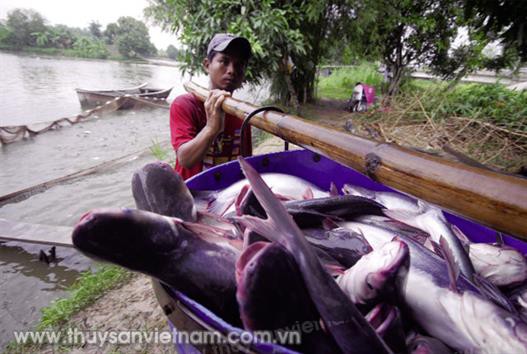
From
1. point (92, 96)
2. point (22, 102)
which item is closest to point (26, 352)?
point (92, 96)

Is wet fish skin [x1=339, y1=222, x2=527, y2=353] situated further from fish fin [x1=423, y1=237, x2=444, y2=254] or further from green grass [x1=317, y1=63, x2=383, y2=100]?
green grass [x1=317, y1=63, x2=383, y2=100]

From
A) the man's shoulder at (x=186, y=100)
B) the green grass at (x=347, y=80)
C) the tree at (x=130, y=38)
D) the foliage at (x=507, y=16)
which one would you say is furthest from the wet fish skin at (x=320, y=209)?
the tree at (x=130, y=38)

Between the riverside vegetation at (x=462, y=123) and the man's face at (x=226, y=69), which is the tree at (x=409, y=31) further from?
the man's face at (x=226, y=69)

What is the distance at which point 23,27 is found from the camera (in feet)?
176

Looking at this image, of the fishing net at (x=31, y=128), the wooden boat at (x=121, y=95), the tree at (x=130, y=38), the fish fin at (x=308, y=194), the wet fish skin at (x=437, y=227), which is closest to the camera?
the wet fish skin at (x=437, y=227)

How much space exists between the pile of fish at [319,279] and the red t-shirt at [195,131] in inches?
46.4

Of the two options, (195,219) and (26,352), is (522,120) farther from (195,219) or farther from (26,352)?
(26,352)

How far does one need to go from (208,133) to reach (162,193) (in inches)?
32.6

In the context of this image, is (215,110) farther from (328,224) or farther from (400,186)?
(400,186)

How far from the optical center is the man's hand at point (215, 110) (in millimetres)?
1734

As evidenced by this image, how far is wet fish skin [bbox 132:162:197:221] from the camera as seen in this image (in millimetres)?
1123

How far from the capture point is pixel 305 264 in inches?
28.6

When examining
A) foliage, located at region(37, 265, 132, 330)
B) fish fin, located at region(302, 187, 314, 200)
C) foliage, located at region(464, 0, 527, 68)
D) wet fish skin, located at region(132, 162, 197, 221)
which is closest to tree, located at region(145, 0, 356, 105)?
foliage, located at region(464, 0, 527, 68)

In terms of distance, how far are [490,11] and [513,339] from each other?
525cm
